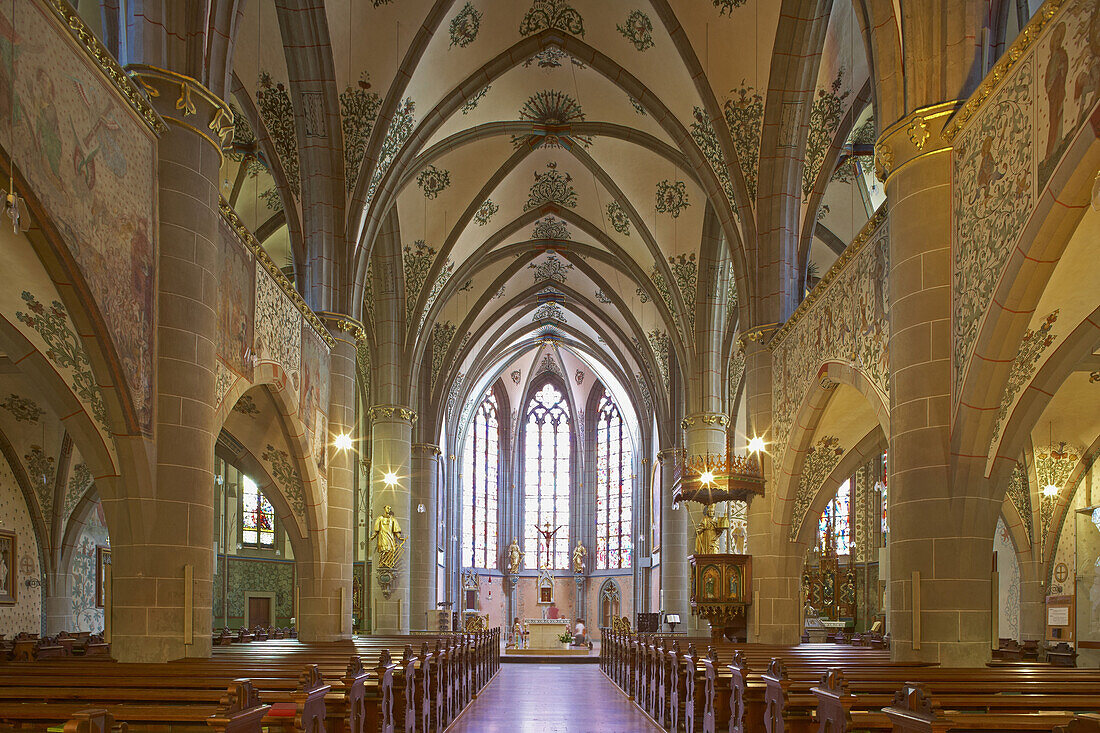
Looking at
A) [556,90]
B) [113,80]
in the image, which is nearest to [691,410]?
[556,90]

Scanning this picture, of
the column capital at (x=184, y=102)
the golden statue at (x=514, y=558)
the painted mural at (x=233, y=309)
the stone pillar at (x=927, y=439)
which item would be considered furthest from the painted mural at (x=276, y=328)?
the golden statue at (x=514, y=558)

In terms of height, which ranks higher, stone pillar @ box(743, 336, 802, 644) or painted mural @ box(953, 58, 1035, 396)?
painted mural @ box(953, 58, 1035, 396)

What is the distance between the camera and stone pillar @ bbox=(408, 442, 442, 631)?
27.0 meters

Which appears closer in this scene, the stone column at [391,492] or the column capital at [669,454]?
the stone column at [391,492]

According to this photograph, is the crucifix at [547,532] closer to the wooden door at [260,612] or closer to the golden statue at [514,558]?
the golden statue at [514,558]

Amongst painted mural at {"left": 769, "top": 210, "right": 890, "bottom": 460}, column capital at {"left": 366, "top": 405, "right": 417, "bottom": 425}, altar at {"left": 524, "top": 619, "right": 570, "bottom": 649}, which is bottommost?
altar at {"left": 524, "top": 619, "right": 570, "bottom": 649}

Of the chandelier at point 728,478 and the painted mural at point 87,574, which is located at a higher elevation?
the chandelier at point 728,478

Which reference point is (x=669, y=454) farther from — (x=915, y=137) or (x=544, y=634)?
(x=915, y=137)

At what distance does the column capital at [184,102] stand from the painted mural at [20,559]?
8.93m

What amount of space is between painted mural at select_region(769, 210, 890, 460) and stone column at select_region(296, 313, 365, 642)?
7344 mm

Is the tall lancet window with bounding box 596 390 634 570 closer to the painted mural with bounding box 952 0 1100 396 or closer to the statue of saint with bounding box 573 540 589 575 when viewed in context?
the statue of saint with bounding box 573 540 589 575

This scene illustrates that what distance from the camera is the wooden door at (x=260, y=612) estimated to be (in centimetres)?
2602

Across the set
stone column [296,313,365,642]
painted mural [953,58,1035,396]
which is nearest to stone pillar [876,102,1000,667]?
painted mural [953,58,1035,396]

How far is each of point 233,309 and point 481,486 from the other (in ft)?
98.2
